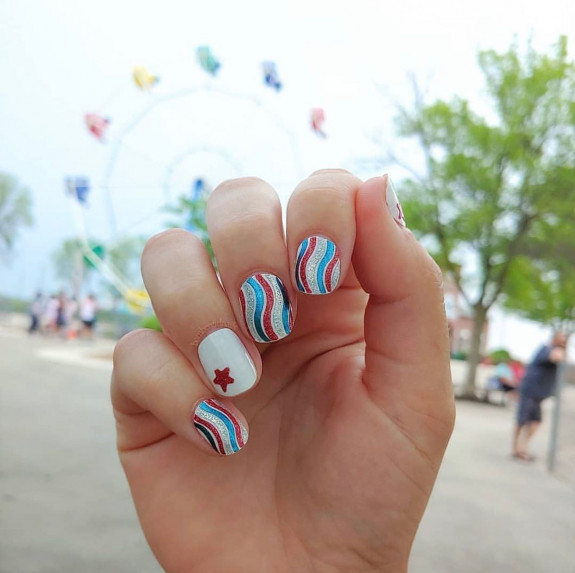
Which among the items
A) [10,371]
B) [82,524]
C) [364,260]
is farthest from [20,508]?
[10,371]

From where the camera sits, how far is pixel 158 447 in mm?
894

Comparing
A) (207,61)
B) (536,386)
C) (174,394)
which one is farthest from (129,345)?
(207,61)

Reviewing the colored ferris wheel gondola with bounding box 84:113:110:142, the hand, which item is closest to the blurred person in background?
the colored ferris wheel gondola with bounding box 84:113:110:142

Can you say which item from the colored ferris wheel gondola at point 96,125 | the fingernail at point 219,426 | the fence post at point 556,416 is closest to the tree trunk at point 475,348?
the fence post at point 556,416

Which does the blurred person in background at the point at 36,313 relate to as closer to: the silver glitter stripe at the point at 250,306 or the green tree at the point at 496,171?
the green tree at the point at 496,171

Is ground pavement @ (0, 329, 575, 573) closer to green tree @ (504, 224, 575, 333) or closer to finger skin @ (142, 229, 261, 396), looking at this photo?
finger skin @ (142, 229, 261, 396)

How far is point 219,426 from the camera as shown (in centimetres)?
73

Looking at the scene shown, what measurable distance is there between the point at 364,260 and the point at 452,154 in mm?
11115

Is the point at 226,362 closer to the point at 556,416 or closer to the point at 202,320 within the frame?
the point at 202,320

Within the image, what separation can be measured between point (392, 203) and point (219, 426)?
1.21 feet

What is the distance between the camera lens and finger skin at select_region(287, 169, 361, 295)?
2.15 ft

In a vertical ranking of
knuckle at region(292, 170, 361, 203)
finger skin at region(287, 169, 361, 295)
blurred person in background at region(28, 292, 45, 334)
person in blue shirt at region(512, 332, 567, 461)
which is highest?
knuckle at region(292, 170, 361, 203)

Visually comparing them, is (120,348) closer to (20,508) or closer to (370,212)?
(370,212)

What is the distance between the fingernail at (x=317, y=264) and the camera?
66 cm
